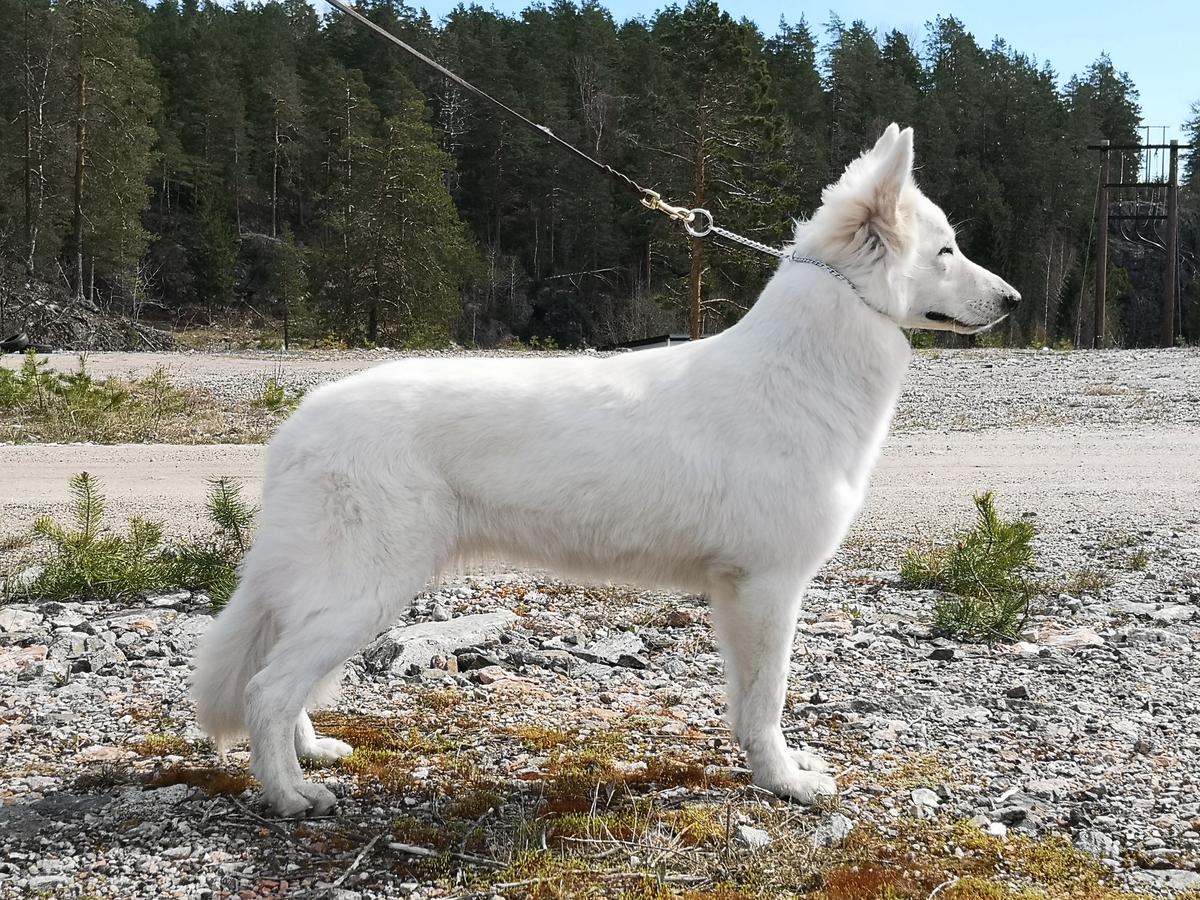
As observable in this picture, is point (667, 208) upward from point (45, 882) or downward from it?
upward

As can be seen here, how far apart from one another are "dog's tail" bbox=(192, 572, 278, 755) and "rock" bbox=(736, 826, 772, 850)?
1811 millimetres

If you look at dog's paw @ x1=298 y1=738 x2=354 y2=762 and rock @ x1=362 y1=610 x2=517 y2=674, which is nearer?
dog's paw @ x1=298 y1=738 x2=354 y2=762

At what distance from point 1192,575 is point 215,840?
6.22 metres

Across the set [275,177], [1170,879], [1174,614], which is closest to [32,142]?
[275,177]

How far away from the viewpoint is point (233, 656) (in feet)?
13.1

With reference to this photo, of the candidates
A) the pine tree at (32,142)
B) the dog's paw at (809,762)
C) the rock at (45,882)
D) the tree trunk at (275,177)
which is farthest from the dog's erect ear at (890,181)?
the tree trunk at (275,177)

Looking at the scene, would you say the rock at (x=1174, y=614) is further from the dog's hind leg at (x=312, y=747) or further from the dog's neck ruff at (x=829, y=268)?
the dog's hind leg at (x=312, y=747)

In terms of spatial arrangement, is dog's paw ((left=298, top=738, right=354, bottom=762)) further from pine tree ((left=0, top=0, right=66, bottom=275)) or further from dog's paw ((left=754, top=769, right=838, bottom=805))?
pine tree ((left=0, top=0, right=66, bottom=275))

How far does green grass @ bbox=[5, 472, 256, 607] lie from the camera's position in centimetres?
641

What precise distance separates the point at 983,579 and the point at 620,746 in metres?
3.02

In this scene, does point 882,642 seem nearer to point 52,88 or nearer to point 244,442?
point 244,442

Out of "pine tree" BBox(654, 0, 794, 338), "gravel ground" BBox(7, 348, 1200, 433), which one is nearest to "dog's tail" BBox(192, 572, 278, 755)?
"gravel ground" BBox(7, 348, 1200, 433)

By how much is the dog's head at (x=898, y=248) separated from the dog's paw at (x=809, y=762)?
1751mm

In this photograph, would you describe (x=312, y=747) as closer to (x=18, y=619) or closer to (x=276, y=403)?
(x=18, y=619)
